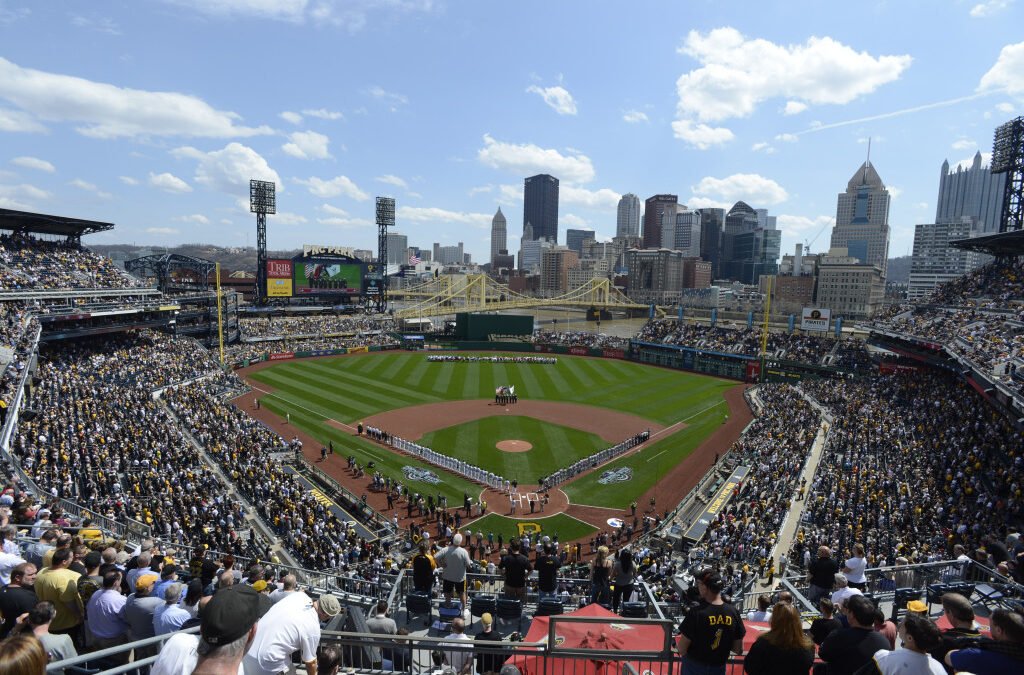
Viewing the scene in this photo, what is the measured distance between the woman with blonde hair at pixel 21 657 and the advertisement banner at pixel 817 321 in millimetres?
63455

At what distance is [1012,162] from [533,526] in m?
59.9

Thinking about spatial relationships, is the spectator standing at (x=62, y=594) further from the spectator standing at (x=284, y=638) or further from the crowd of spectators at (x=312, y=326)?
the crowd of spectators at (x=312, y=326)

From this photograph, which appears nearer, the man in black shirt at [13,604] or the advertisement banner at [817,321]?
the man in black shirt at [13,604]

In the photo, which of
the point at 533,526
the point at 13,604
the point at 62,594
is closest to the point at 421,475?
the point at 533,526

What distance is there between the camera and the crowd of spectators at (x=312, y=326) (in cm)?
6588

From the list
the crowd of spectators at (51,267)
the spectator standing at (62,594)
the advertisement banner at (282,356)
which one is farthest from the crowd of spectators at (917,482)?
the advertisement banner at (282,356)

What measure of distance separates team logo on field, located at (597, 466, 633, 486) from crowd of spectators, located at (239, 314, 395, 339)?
4910 centimetres

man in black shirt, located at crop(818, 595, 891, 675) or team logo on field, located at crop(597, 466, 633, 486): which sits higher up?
man in black shirt, located at crop(818, 595, 891, 675)

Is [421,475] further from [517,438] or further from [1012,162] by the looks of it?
[1012,162]

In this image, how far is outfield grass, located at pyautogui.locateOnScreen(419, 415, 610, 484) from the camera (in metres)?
28.5

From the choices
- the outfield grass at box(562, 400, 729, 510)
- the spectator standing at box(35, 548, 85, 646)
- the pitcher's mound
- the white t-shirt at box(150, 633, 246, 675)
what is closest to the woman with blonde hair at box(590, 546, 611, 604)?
the white t-shirt at box(150, 633, 246, 675)

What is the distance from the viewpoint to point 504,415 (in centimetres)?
3819

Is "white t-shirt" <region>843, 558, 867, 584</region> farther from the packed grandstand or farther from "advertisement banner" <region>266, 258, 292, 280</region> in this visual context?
"advertisement banner" <region>266, 258, 292, 280</region>

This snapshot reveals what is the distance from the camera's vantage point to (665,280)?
177375 millimetres
